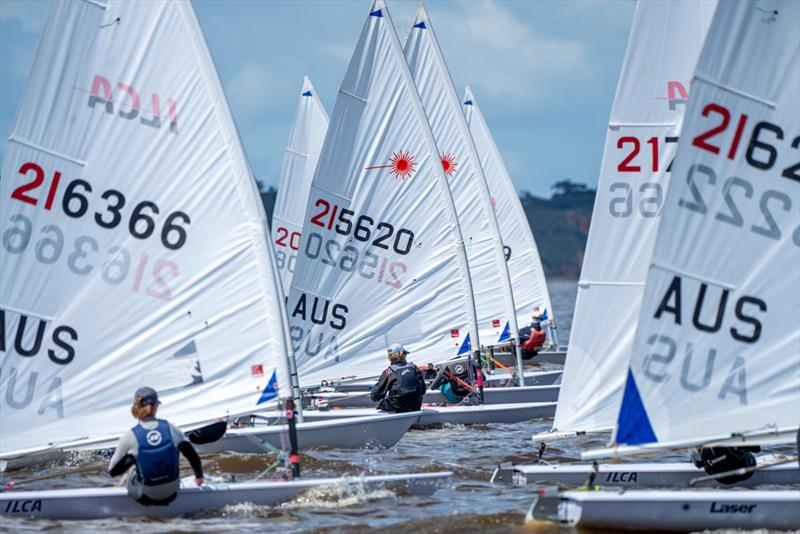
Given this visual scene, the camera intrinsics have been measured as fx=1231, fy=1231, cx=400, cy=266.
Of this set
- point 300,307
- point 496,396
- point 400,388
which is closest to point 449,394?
point 496,396

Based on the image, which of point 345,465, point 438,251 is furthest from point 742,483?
point 438,251

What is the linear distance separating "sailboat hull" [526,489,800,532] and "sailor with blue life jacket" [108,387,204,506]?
3013 mm

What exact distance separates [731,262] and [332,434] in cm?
673

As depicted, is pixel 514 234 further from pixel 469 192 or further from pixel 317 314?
pixel 317 314

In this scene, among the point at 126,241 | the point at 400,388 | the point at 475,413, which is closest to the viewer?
the point at 126,241

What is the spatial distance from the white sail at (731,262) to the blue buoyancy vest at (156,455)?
3636 mm

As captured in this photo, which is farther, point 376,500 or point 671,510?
point 376,500

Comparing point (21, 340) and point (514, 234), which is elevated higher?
point (514, 234)

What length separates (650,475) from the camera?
11367 mm

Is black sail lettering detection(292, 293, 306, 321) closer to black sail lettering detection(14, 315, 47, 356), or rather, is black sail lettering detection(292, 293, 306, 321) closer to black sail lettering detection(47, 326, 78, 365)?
black sail lettering detection(47, 326, 78, 365)

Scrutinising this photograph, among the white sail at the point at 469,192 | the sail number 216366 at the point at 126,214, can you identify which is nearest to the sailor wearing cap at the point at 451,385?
the white sail at the point at 469,192

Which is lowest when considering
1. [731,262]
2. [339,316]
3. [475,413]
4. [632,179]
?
[475,413]

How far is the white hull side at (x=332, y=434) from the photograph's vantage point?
47.5 feet

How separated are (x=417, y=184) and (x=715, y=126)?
9.87 m
